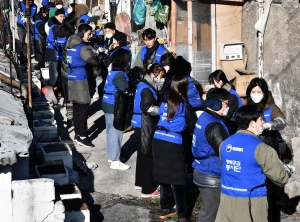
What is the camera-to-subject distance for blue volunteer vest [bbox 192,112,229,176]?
687 centimetres

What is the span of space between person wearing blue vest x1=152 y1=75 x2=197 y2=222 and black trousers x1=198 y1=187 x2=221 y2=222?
645 millimetres

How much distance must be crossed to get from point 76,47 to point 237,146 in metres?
5.44

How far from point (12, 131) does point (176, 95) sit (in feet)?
6.38

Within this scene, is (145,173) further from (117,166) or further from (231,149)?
(231,149)

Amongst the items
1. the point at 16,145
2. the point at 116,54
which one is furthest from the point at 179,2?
the point at 16,145

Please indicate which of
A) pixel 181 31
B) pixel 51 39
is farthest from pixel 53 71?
pixel 181 31

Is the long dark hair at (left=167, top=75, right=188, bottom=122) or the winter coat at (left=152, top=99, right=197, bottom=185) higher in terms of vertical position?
the long dark hair at (left=167, top=75, right=188, bottom=122)

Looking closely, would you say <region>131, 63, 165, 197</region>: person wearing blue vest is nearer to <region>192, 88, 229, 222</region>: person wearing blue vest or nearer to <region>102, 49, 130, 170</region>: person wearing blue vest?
<region>102, 49, 130, 170</region>: person wearing blue vest

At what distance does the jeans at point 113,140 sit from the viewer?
9984 mm

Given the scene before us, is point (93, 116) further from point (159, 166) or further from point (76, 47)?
point (159, 166)

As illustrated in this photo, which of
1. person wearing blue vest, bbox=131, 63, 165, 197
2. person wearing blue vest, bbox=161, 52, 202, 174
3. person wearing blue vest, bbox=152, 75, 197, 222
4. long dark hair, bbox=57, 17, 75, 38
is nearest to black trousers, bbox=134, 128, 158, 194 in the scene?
person wearing blue vest, bbox=131, 63, 165, 197

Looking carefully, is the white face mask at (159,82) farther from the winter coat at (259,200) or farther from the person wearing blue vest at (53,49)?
the person wearing blue vest at (53,49)

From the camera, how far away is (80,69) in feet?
35.8

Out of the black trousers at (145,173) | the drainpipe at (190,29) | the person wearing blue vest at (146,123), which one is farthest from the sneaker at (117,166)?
the drainpipe at (190,29)
